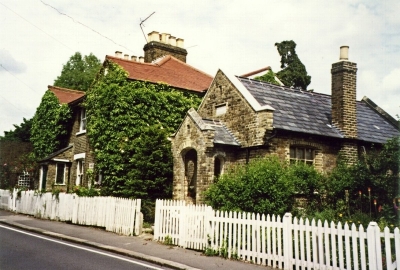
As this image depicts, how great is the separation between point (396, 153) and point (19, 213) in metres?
18.3

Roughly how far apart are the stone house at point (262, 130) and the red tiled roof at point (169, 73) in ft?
14.0

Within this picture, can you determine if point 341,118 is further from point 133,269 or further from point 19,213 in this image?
point 19,213

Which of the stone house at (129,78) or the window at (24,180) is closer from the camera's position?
the stone house at (129,78)

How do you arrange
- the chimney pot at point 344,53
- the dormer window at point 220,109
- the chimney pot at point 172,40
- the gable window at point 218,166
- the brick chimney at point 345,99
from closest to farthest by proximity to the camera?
the gable window at point 218,166, the brick chimney at point 345,99, the chimney pot at point 344,53, the dormer window at point 220,109, the chimney pot at point 172,40

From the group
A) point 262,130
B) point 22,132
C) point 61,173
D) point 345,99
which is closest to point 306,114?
point 345,99

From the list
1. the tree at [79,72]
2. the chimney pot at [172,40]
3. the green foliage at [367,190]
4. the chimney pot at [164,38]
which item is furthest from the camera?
the tree at [79,72]

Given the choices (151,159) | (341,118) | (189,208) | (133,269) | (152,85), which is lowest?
(133,269)

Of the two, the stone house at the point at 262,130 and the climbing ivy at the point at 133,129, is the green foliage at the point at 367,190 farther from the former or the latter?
the climbing ivy at the point at 133,129

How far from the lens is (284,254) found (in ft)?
27.1

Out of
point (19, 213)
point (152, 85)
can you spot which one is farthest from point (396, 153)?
point (19, 213)

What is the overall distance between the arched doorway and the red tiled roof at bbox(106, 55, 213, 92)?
19.1ft

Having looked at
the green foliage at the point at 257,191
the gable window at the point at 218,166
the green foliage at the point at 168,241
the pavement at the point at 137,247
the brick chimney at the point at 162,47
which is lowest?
the pavement at the point at 137,247

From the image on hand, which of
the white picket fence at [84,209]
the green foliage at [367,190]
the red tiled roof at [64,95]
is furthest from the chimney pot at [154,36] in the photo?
the green foliage at [367,190]

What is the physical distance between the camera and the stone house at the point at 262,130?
14141 millimetres
